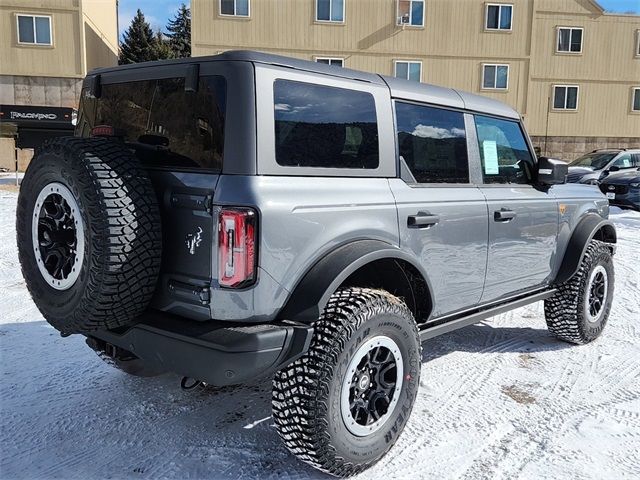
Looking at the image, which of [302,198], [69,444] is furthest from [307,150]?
[69,444]

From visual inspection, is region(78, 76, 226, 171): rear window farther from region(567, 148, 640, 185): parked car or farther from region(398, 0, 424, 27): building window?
region(398, 0, 424, 27): building window

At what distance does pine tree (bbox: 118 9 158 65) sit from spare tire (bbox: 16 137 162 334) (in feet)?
157

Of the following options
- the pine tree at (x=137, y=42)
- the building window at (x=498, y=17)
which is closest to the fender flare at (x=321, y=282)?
the building window at (x=498, y=17)

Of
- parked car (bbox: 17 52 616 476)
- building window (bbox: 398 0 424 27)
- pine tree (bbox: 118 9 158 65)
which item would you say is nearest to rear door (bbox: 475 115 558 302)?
parked car (bbox: 17 52 616 476)

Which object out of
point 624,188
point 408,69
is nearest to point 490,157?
point 624,188

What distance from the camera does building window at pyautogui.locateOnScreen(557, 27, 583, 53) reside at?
25250mm

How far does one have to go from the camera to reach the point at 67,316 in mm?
2584

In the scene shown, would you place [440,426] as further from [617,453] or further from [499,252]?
[499,252]

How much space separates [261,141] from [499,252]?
2089 mm

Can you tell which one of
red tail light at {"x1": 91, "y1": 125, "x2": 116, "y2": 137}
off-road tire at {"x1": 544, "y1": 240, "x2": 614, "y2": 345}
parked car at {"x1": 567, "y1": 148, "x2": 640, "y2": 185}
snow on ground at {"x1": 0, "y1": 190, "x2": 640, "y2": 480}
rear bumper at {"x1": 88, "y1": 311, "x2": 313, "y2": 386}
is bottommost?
snow on ground at {"x1": 0, "y1": 190, "x2": 640, "y2": 480}

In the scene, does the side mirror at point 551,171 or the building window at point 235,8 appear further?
the building window at point 235,8

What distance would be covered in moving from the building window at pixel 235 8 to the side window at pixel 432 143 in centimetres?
2092

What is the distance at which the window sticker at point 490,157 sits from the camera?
154 inches

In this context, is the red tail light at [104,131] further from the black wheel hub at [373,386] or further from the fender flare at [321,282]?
the black wheel hub at [373,386]
